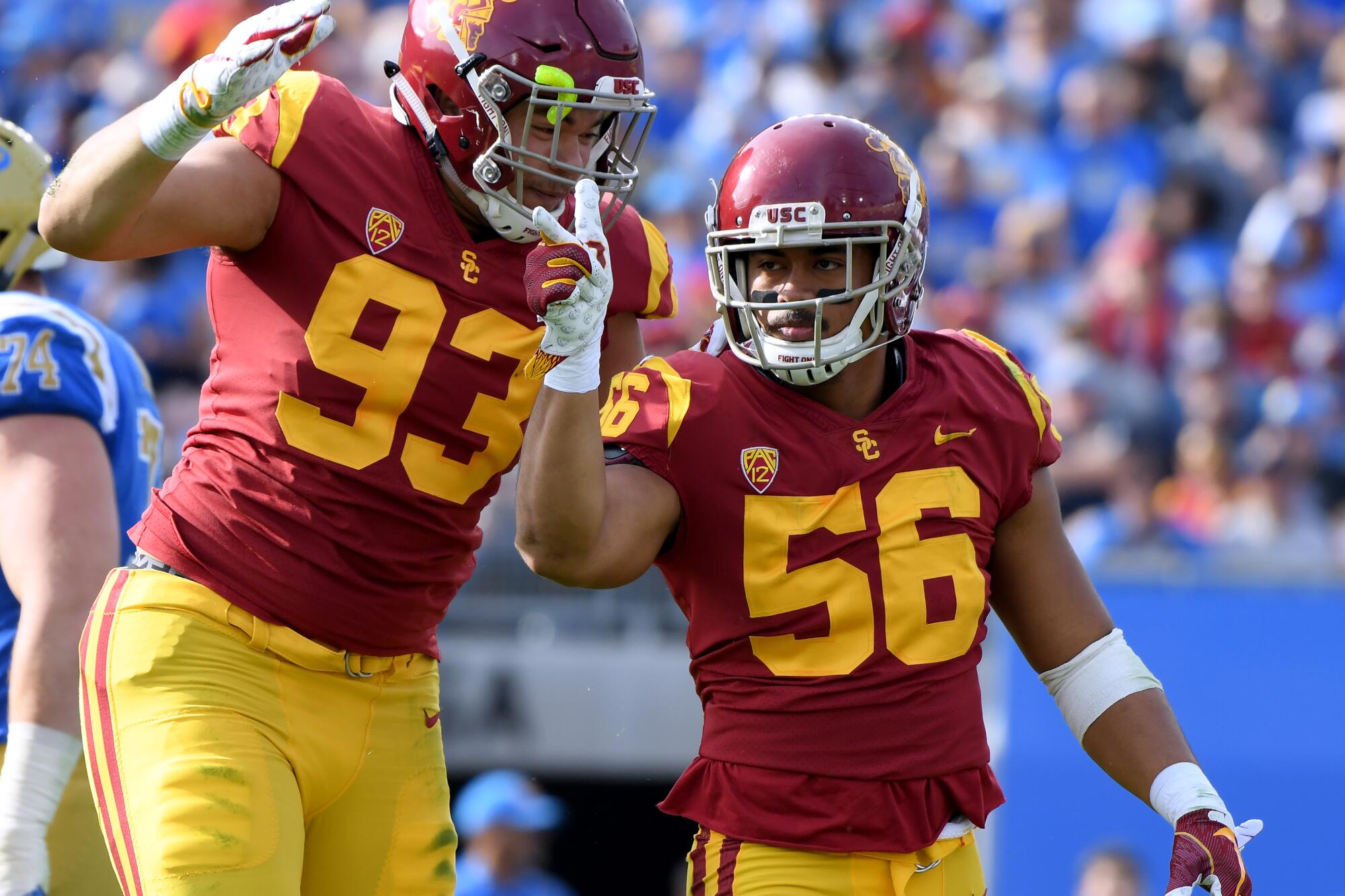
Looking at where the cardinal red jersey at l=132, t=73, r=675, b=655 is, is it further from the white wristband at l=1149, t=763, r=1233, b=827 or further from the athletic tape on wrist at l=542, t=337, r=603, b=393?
the white wristband at l=1149, t=763, r=1233, b=827

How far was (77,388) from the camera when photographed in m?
3.21

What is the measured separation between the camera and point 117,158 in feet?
8.26

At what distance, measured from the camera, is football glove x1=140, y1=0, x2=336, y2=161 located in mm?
2469

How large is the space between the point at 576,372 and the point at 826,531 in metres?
0.49

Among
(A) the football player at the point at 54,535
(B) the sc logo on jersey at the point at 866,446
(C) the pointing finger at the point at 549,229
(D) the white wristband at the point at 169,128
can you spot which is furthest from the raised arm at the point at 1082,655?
(A) the football player at the point at 54,535

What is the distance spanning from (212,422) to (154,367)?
16.1 ft

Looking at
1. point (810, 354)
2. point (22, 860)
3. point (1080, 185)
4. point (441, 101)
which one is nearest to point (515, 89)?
point (441, 101)

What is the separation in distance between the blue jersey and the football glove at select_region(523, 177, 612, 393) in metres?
1.10

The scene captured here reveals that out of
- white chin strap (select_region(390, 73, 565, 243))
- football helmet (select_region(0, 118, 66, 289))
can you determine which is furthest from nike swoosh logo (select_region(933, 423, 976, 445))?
football helmet (select_region(0, 118, 66, 289))

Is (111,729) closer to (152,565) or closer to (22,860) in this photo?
(152,565)

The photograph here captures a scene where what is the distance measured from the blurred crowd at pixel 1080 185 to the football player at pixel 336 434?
3.29 metres

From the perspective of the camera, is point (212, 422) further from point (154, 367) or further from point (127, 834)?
point (154, 367)

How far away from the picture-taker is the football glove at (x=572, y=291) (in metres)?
2.51

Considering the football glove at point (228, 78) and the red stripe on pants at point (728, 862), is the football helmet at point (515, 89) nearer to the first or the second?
the football glove at point (228, 78)
